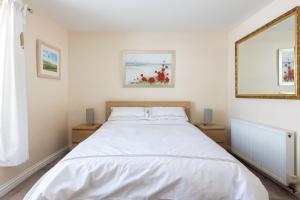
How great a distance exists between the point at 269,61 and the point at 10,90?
3207 millimetres

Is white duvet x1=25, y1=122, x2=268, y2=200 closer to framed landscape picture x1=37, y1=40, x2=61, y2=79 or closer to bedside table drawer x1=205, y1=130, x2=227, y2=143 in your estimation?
bedside table drawer x1=205, y1=130, x2=227, y2=143

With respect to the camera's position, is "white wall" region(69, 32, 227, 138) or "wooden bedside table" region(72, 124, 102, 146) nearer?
"wooden bedside table" region(72, 124, 102, 146)

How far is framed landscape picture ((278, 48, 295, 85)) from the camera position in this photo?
2090 millimetres

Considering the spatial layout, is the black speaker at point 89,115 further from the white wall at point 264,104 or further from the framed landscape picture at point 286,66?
the framed landscape picture at point 286,66

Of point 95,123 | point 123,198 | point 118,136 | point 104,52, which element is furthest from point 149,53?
point 123,198

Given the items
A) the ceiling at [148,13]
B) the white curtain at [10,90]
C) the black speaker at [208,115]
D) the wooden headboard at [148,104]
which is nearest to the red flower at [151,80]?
the wooden headboard at [148,104]

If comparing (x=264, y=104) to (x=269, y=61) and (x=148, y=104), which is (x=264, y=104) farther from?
(x=148, y=104)

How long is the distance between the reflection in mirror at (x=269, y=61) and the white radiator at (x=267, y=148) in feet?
1.67

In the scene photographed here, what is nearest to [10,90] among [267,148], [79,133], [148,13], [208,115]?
[79,133]

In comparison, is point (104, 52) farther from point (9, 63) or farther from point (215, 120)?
point (215, 120)

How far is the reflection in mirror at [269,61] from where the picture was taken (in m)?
2.11

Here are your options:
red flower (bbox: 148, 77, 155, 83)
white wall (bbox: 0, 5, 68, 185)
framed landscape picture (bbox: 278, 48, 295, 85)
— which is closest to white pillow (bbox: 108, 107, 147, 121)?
red flower (bbox: 148, 77, 155, 83)

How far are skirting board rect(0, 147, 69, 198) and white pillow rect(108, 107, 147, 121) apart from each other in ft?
3.68

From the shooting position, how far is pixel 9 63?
1964 mm
